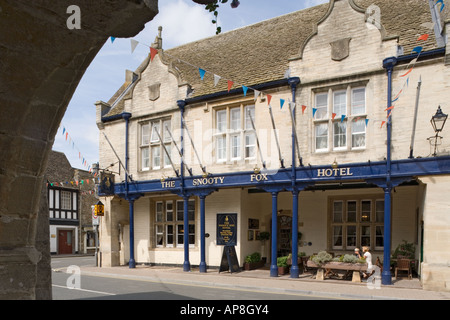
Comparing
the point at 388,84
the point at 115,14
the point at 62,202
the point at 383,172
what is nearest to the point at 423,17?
the point at 388,84

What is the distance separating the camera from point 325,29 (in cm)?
1318

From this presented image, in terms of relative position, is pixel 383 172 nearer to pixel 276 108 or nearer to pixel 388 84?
pixel 388 84

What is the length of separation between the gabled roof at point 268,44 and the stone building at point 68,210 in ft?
53.7

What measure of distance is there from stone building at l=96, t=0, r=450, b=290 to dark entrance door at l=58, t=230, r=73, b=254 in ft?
55.5

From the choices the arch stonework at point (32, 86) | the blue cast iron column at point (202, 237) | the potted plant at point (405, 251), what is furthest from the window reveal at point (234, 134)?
the arch stonework at point (32, 86)

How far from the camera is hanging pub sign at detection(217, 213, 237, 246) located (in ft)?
50.0

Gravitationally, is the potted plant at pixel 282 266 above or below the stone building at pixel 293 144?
below

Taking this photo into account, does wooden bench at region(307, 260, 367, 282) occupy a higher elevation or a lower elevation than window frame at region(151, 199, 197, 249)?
lower

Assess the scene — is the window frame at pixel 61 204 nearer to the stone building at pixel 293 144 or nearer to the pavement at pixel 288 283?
the stone building at pixel 293 144

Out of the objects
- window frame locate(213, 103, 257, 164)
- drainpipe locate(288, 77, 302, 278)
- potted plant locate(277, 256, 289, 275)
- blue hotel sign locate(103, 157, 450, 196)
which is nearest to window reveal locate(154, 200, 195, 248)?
blue hotel sign locate(103, 157, 450, 196)

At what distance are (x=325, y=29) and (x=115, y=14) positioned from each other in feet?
40.2

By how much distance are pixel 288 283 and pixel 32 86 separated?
11.0 meters

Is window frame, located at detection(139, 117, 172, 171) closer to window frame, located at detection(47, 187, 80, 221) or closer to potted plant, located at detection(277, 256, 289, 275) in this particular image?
potted plant, located at detection(277, 256, 289, 275)

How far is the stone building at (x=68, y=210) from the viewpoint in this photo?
32.3 m
